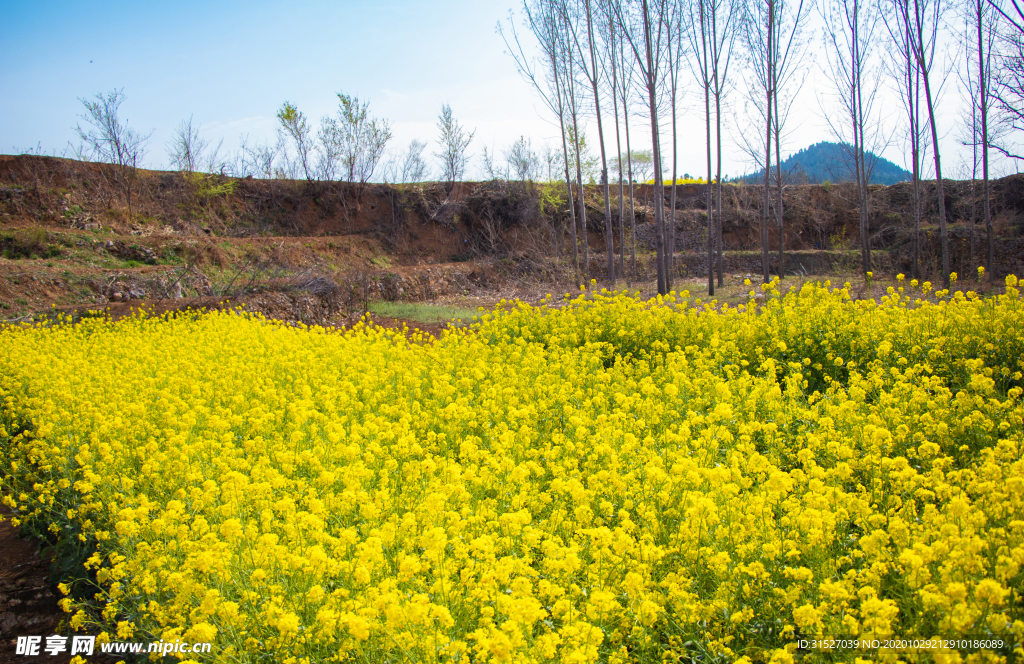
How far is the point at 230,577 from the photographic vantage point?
2648 millimetres

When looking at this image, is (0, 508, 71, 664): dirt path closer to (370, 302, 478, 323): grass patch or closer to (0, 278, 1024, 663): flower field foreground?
(0, 278, 1024, 663): flower field foreground

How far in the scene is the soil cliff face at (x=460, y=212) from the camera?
2227 centimetres

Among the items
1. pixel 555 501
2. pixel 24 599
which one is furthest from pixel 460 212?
pixel 555 501

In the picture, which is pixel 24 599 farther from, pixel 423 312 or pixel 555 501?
pixel 423 312

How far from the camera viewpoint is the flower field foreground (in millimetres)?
2326

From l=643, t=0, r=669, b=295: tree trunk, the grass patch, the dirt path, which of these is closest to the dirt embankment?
the grass patch

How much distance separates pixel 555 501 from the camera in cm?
355

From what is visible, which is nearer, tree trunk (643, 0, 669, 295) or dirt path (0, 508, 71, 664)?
dirt path (0, 508, 71, 664)

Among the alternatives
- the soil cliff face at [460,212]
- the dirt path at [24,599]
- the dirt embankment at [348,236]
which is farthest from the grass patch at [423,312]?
the dirt path at [24,599]

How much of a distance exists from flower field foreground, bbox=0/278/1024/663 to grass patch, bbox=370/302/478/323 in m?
7.07

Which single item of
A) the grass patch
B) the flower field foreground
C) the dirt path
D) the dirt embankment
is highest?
the dirt embankment

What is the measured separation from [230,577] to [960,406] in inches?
190

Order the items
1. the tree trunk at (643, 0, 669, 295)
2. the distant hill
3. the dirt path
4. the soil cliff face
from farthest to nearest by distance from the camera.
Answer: the soil cliff face, the distant hill, the tree trunk at (643, 0, 669, 295), the dirt path

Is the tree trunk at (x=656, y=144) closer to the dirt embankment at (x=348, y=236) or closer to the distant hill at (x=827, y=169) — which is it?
the distant hill at (x=827, y=169)
